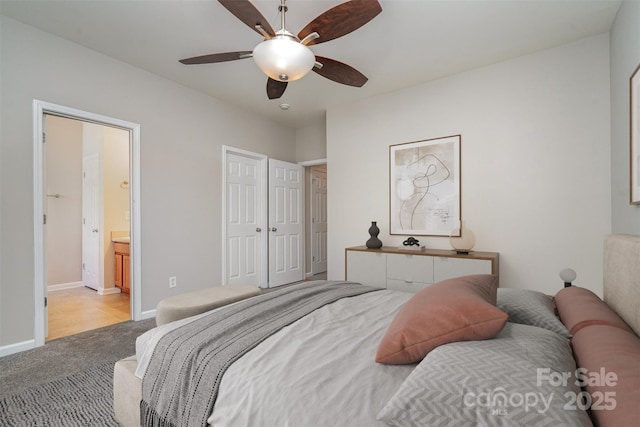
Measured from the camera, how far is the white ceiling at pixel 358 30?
2336 millimetres

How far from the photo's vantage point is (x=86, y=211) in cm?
482

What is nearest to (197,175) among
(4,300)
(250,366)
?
(4,300)

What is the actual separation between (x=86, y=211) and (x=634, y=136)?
256 inches

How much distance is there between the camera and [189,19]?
2.48 meters

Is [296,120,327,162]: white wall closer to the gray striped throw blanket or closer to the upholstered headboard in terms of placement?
the gray striped throw blanket

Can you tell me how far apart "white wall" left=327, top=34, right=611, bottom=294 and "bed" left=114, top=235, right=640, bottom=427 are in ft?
5.20

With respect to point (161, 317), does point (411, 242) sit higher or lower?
higher

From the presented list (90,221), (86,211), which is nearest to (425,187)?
(90,221)

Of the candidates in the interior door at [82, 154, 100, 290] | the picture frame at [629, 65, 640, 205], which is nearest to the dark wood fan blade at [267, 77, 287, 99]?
the picture frame at [629, 65, 640, 205]

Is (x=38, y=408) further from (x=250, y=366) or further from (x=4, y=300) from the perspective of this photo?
(x=250, y=366)

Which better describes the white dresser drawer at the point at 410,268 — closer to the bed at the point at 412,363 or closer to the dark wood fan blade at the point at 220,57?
the bed at the point at 412,363

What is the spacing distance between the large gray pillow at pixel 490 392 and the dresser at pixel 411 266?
2.20m

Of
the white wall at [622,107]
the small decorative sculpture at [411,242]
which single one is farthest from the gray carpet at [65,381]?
the white wall at [622,107]

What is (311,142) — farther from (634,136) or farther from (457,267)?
(634,136)
